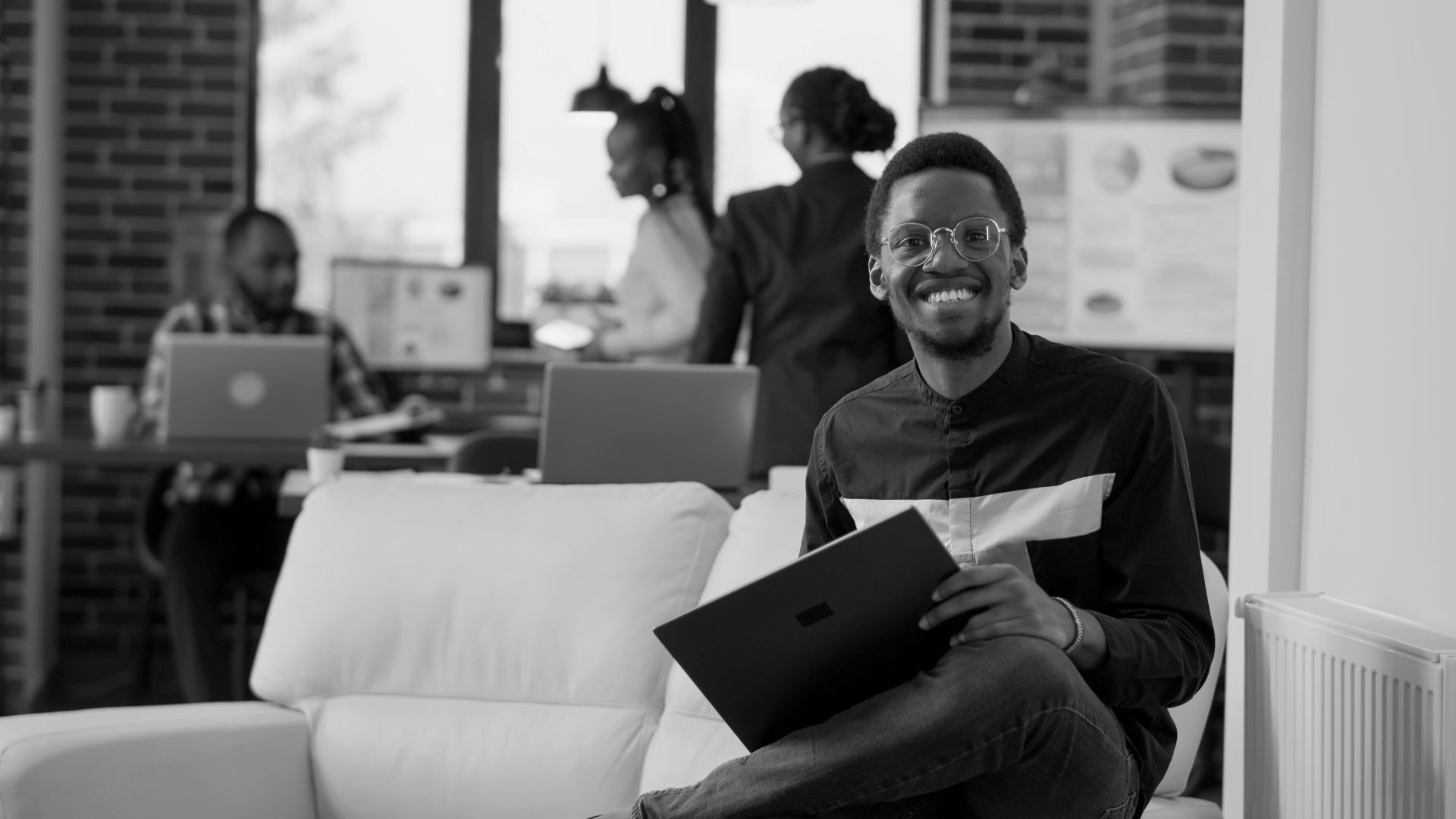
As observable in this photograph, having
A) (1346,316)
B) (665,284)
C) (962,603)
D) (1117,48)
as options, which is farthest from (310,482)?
(1117,48)

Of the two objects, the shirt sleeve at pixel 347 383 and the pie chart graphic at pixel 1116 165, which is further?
the pie chart graphic at pixel 1116 165

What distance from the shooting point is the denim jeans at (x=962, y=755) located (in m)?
1.45

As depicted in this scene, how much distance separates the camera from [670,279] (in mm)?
3525

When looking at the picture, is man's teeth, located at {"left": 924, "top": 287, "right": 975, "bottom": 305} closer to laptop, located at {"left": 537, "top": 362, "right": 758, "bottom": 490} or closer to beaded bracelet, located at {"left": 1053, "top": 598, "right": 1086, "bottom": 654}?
beaded bracelet, located at {"left": 1053, "top": 598, "right": 1086, "bottom": 654}

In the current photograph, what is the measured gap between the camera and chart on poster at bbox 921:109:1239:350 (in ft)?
15.5

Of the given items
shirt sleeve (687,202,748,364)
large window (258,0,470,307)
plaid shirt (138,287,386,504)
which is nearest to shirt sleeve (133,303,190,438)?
plaid shirt (138,287,386,504)

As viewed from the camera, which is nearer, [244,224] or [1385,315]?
[1385,315]

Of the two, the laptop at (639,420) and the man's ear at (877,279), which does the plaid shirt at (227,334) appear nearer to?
the laptop at (639,420)

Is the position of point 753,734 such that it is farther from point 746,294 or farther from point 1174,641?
point 746,294

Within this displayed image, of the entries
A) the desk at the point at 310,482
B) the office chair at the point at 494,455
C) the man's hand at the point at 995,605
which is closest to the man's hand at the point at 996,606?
the man's hand at the point at 995,605

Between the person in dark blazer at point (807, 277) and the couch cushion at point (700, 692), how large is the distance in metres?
0.85

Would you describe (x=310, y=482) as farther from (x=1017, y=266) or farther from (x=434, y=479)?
(x=1017, y=266)

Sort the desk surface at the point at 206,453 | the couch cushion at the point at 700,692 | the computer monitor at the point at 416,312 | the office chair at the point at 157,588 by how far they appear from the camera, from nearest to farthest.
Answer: the couch cushion at the point at 700,692 → the desk surface at the point at 206,453 → the office chair at the point at 157,588 → the computer monitor at the point at 416,312

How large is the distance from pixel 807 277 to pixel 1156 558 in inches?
59.3
